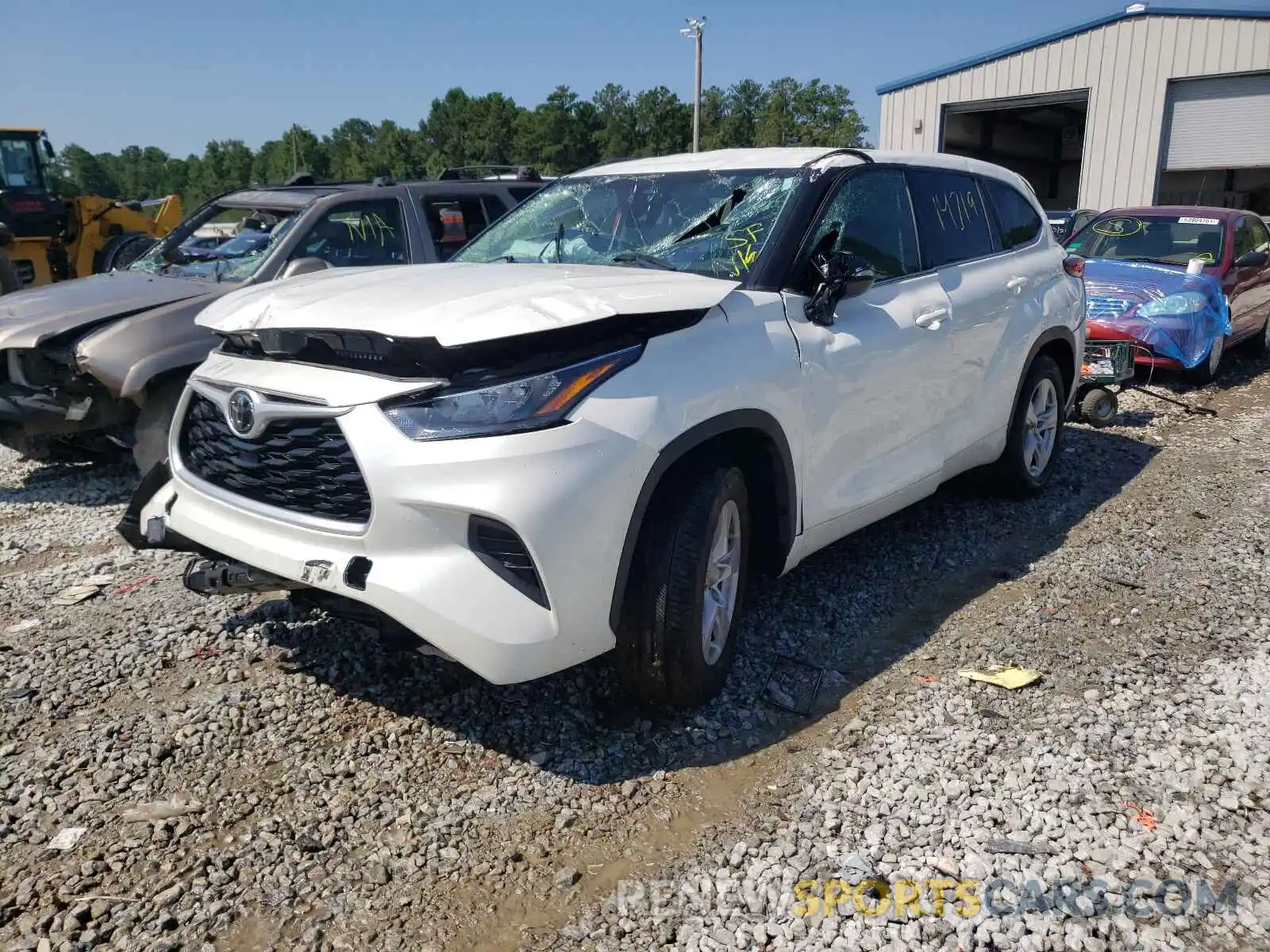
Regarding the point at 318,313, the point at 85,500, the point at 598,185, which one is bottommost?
the point at 85,500

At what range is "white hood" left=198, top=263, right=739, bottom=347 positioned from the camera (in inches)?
113

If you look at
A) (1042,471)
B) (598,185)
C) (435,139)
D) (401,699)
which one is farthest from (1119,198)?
(435,139)

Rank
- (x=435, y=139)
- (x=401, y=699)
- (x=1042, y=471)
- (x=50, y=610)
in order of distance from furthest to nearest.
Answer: (x=435, y=139) < (x=1042, y=471) < (x=50, y=610) < (x=401, y=699)

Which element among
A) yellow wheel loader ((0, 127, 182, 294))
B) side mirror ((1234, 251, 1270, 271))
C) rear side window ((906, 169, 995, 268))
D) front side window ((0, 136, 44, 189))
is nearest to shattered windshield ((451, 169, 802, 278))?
rear side window ((906, 169, 995, 268))

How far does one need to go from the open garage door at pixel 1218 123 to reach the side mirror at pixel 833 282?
21.1 m

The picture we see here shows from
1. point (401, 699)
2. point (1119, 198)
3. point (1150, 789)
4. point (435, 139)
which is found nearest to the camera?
point (1150, 789)

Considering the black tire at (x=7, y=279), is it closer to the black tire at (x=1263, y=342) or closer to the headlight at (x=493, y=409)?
the headlight at (x=493, y=409)

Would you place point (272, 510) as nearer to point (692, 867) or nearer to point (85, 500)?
point (692, 867)

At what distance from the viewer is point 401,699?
3584mm

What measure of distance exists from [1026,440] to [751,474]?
8.66 feet

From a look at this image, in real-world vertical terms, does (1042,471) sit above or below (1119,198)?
below

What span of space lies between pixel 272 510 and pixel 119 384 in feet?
9.23

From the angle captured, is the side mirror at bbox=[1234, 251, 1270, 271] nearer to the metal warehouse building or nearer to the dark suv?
the dark suv

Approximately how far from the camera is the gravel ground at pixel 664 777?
253 cm
